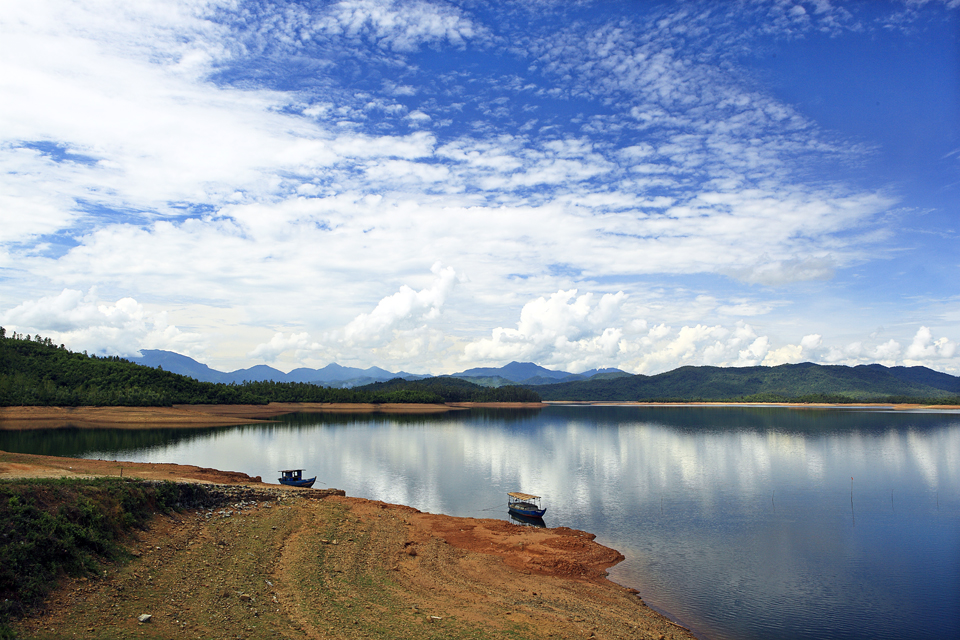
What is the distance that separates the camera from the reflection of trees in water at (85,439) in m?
44.6

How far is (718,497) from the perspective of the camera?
3117cm

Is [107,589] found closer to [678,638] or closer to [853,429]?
[678,638]

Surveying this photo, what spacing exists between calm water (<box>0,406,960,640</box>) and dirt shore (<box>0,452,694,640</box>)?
3.15 metres

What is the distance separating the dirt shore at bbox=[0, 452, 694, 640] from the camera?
10.5 meters

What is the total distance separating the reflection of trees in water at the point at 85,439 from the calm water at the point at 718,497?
27 cm

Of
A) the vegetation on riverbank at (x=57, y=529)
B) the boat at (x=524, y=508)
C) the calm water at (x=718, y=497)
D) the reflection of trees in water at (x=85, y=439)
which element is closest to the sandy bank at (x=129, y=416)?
the reflection of trees in water at (x=85, y=439)

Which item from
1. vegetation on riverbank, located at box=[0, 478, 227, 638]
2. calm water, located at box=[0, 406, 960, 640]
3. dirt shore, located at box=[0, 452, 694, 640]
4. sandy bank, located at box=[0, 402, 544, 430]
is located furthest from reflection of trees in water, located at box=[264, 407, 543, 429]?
vegetation on riverbank, located at box=[0, 478, 227, 638]

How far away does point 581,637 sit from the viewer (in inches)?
478

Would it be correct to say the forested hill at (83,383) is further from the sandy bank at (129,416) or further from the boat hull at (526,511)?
the boat hull at (526,511)

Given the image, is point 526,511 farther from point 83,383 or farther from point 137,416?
point 83,383

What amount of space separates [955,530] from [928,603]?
453 inches

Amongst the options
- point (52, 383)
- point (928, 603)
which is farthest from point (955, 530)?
point (52, 383)

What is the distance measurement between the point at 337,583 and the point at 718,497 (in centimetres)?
2545

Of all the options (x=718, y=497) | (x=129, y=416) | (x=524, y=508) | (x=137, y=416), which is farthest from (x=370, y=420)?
(x=718, y=497)
